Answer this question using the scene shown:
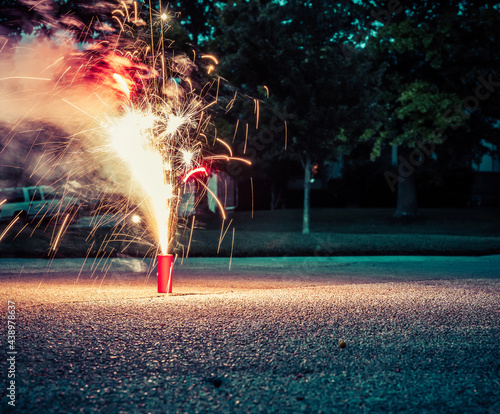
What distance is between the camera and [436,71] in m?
22.0

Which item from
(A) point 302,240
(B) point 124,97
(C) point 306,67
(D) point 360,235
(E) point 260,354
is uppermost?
(C) point 306,67

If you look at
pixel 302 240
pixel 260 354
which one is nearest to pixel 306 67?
pixel 302 240

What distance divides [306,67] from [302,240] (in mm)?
5508

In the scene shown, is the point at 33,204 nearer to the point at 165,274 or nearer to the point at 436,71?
the point at 165,274

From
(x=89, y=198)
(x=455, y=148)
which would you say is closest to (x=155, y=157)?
(x=89, y=198)

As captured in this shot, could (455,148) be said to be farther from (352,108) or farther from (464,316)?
(464,316)

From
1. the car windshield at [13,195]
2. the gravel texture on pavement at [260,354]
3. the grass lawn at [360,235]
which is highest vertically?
the car windshield at [13,195]

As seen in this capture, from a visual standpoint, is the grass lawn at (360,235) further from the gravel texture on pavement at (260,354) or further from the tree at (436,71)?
the gravel texture on pavement at (260,354)

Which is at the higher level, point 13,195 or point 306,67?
point 306,67

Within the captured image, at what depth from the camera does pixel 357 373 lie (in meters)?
3.87

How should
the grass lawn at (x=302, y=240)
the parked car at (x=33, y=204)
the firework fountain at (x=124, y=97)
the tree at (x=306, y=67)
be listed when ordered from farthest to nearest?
the parked car at (x=33, y=204), the tree at (x=306, y=67), the grass lawn at (x=302, y=240), the firework fountain at (x=124, y=97)

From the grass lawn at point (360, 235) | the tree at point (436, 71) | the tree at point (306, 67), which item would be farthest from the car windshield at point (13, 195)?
the tree at point (436, 71)

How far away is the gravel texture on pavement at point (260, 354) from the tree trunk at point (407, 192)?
1732 cm

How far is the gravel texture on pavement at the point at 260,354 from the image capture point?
337 cm
